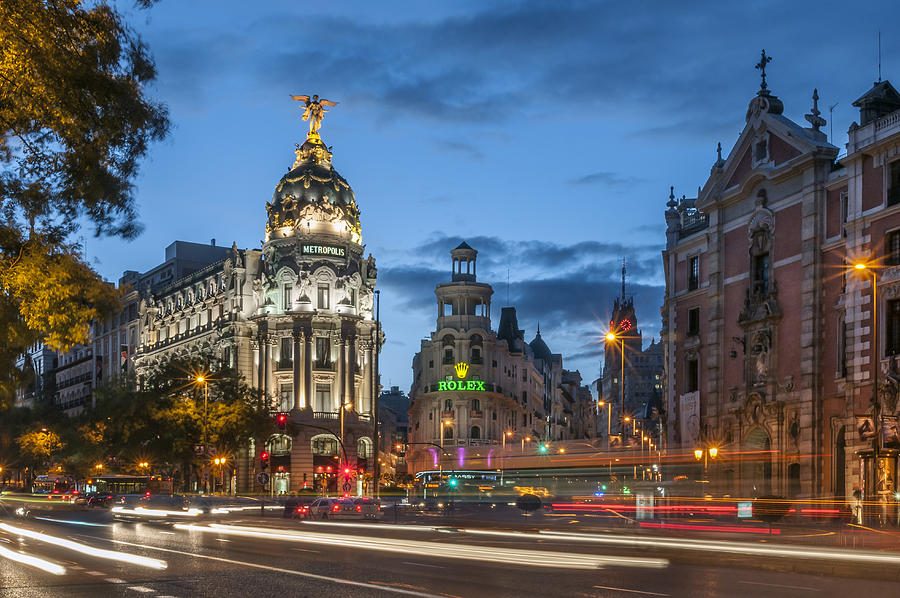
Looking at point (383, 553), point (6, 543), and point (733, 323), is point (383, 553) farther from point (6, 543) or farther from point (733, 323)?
point (733, 323)

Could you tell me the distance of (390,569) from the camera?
23.5 meters

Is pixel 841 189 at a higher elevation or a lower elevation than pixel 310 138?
lower

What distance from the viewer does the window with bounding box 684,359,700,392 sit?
65.5m

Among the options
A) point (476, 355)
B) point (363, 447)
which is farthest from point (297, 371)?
point (476, 355)

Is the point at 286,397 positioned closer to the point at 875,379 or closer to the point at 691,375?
the point at 691,375

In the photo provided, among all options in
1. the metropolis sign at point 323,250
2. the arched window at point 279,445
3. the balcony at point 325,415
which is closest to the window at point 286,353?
the balcony at point 325,415

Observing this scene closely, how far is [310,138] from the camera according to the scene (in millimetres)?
105875

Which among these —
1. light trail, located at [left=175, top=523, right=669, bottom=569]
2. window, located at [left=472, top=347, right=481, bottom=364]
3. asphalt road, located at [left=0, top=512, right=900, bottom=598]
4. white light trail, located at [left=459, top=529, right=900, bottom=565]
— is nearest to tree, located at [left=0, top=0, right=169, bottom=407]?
asphalt road, located at [left=0, top=512, right=900, bottom=598]

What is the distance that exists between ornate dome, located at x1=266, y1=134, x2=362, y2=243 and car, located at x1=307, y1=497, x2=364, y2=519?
5317 centimetres

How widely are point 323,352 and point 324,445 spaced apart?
8411mm

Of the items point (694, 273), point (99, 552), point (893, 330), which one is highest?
point (694, 273)

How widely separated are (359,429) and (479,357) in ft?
106

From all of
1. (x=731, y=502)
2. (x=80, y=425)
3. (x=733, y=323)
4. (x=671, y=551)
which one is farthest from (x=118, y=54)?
(x=80, y=425)

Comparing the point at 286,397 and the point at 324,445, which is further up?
the point at 286,397
